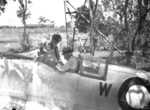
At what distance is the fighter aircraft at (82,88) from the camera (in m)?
5.09

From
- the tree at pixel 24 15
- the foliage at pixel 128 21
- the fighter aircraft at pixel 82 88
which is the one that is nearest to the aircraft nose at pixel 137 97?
the fighter aircraft at pixel 82 88

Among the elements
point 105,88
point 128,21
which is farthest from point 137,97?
point 128,21

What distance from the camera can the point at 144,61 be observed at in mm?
17719

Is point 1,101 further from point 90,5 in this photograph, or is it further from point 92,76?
point 90,5

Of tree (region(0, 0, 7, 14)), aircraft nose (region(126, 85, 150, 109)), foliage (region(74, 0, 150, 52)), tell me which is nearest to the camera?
aircraft nose (region(126, 85, 150, 109))

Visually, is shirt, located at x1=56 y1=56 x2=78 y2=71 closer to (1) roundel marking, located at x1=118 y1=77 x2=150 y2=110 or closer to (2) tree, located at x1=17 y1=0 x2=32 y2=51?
(1) roundel marking, located at x1=118 y1=77 x2=150 y2=110

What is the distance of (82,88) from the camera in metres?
5.12

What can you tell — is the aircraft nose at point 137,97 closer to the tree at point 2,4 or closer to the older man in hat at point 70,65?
the older man in hat at point 70,65

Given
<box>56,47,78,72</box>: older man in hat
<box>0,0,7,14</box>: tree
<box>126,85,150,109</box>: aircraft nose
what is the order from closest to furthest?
1. <box>126,85,150,109</box>: aircraft nose
2. <box>56,47,78,72</box>: older man in hat
3. <box>0,0,7,14</box>: tree

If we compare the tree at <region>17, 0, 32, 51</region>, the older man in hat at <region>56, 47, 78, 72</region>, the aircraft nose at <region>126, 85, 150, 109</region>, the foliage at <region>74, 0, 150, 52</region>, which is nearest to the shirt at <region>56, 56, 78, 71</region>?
the older man in hat at <region>56, 47, 78, 72</region>

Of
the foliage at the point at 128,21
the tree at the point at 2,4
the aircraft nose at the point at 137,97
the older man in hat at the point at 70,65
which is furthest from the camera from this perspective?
the tree at the point at 2,4

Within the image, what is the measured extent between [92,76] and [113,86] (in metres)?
0.46

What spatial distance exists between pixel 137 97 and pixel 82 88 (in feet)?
3.58

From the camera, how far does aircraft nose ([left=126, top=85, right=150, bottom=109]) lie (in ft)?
16.6
